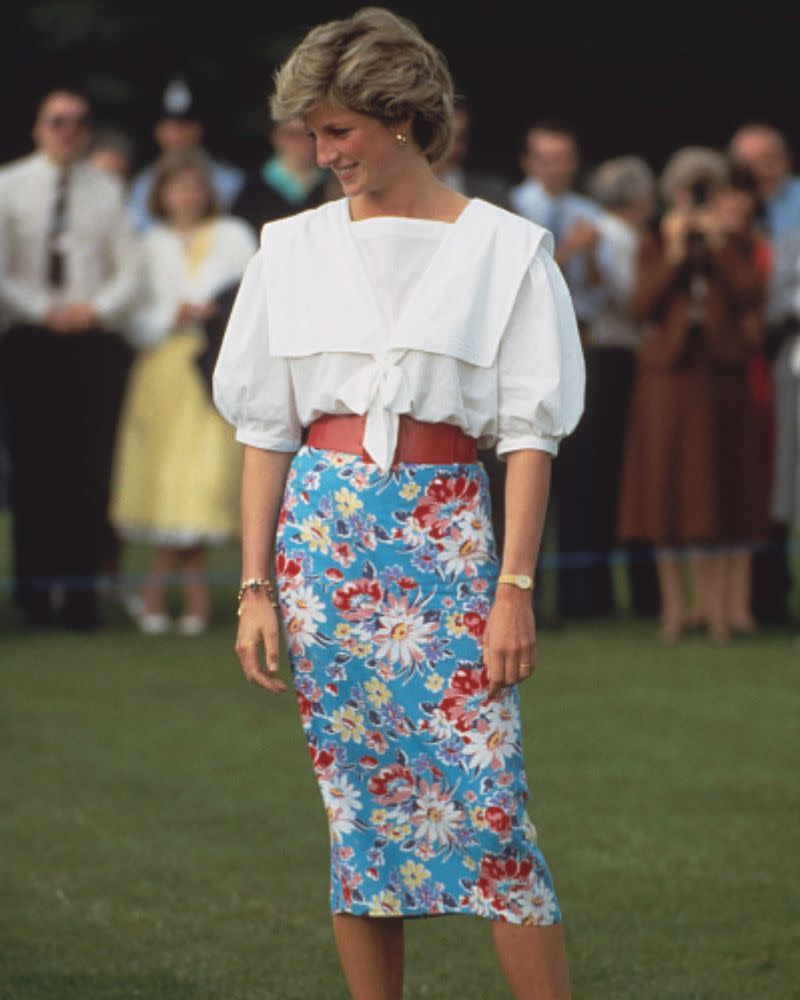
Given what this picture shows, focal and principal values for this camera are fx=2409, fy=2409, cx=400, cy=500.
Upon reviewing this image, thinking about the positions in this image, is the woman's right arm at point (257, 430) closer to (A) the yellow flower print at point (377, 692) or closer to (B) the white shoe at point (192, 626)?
(A) the yellow flower print at point (377, 692)

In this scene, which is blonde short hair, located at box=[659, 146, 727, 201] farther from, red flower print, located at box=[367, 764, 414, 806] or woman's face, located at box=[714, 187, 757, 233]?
red flower print, located at box=[367, 764, 414, 806]

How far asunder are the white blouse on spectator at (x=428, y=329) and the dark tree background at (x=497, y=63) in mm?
20077

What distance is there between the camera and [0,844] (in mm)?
6863

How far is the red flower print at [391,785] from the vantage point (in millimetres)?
4430

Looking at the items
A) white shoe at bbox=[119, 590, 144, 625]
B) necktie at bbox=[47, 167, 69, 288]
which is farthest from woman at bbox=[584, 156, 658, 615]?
necktie at bbox=[47, 167, 69, 288]

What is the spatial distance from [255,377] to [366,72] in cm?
62

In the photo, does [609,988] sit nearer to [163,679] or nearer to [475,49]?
[163,679]

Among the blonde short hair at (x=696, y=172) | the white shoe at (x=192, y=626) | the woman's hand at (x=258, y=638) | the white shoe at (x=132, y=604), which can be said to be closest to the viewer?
the woman's hand at (x=258, y=638)

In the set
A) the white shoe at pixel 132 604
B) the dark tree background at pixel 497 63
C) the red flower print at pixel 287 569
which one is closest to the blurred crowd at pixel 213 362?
the white shoe at pixel 132 604

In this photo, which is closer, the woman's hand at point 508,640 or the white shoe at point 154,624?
the woman's hand at point 508,640

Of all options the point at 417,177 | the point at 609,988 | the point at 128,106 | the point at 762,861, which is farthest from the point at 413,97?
the point at 128,106

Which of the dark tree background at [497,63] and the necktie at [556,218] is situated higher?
the dark tree background at [497,63]

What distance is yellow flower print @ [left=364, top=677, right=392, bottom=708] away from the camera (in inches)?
173

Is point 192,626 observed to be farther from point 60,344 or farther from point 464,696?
point 464,696
